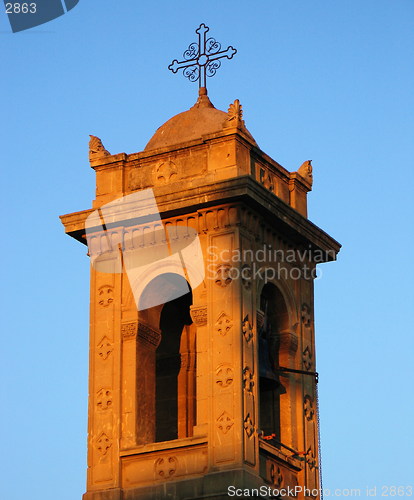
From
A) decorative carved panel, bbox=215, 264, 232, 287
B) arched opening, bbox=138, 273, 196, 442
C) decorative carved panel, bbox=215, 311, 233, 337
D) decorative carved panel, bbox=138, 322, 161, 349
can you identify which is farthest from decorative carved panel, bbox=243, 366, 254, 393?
decorative carved panel, bbox=138, 322, 161, 349

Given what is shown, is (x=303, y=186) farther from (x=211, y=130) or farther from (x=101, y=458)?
(x=101, y=458)

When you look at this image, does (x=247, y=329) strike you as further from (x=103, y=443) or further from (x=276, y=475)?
(x=103, y=443)

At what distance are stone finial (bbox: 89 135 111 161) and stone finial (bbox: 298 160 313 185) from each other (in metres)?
4.61

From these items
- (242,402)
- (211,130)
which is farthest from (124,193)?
(242,402)

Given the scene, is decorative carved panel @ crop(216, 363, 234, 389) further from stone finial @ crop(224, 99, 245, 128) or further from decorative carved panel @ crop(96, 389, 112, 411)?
stone finial @ crop(224, 99, 245, 128)

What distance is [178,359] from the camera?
4728 cm

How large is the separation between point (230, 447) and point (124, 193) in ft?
22.8

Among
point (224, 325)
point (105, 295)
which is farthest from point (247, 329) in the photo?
point (105, 295)

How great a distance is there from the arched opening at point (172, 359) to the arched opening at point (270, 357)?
170 cm

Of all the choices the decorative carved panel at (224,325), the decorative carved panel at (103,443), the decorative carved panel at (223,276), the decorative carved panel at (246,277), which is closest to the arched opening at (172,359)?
the decorative carved panel at (103,443)

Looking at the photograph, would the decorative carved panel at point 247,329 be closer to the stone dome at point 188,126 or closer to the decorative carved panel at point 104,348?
the decorative carved panel at point 104,348

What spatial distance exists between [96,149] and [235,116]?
3.66 metres

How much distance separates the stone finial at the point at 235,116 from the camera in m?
45.6

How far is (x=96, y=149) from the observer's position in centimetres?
4744
